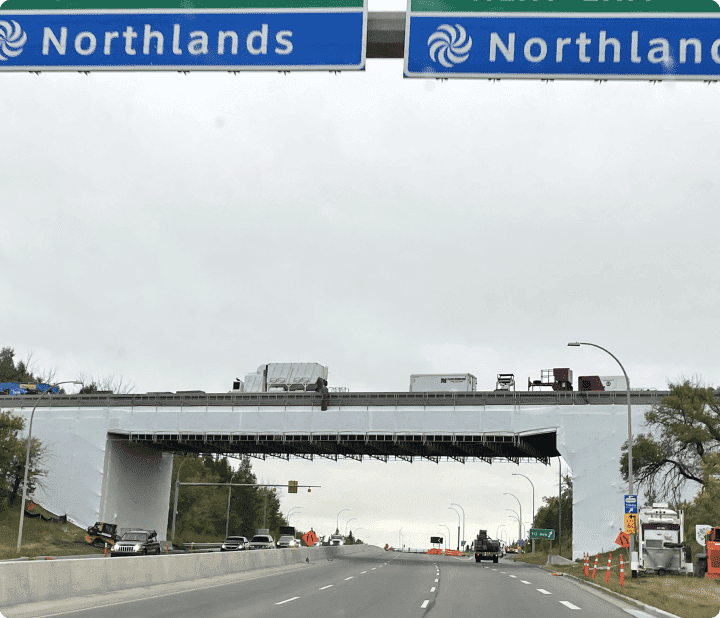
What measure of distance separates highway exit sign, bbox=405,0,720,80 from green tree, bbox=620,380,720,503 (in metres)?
47.5

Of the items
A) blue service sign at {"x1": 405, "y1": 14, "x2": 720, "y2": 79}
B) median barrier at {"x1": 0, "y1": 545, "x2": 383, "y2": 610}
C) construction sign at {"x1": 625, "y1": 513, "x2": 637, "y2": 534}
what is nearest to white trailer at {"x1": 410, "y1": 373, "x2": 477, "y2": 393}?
construction sign at {"x1": 625, "y1": 513, "x2": 637, "y2": 534}

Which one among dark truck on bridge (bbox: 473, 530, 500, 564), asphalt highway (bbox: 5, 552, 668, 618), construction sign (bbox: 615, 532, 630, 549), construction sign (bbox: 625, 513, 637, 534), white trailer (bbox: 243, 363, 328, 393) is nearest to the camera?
asphalt highway (bbox: 5, 552, 668, 618)

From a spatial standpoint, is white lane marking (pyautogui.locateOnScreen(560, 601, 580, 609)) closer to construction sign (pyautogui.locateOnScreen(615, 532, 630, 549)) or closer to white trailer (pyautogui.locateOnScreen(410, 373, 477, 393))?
construction sign (pyautogui.locateOnScreen(615, 532, 630, 549))

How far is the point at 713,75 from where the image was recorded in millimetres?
8156

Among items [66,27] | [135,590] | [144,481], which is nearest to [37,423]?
[144,481]

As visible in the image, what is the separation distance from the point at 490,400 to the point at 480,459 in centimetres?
1466

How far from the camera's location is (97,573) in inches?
752

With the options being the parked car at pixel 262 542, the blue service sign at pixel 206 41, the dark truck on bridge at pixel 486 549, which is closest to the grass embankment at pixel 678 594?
the blue service sign at pixel 206 41

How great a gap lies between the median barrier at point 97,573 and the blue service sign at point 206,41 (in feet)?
33.5

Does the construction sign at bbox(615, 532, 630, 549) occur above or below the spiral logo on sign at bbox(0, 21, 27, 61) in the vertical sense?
below

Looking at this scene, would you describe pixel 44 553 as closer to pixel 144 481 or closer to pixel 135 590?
pixel 144 481

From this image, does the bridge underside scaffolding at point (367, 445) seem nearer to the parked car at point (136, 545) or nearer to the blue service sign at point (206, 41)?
the parked car at point (136, 545)

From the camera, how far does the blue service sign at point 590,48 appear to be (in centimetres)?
816

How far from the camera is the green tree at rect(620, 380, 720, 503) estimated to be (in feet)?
172
